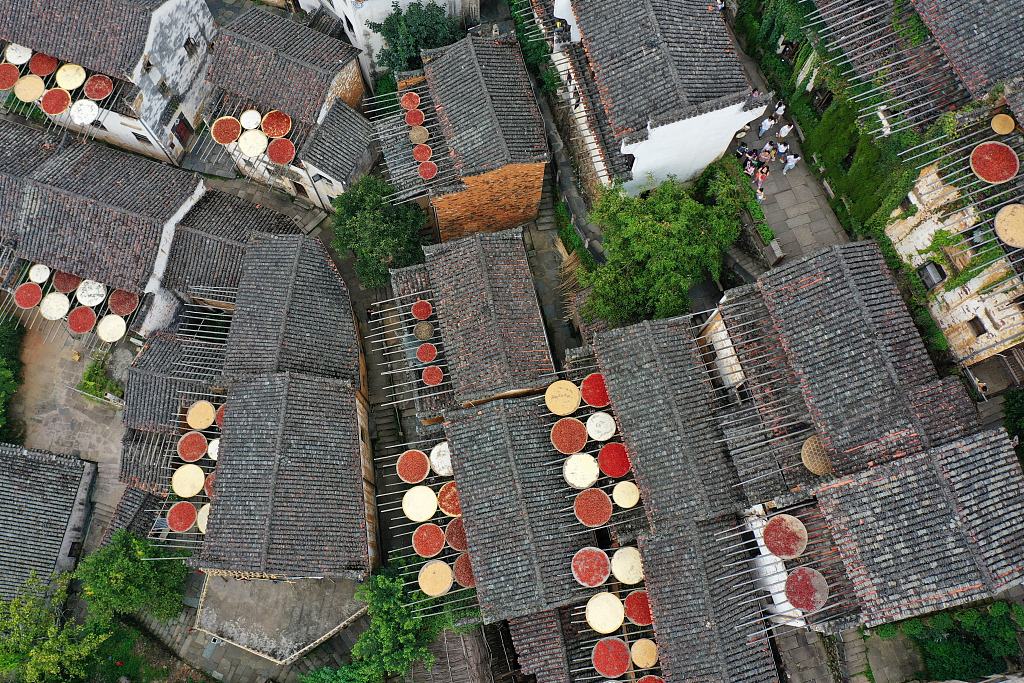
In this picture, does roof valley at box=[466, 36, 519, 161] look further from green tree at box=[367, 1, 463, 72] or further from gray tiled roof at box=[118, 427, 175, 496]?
gray tiled roof at box=[118, 427, 175, 496]

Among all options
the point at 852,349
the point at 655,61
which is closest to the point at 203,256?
the point at 655,61

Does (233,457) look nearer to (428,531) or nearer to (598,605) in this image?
(428,531)

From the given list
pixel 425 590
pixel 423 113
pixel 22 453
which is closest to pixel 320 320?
pixel 423 113

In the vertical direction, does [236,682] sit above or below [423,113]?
below

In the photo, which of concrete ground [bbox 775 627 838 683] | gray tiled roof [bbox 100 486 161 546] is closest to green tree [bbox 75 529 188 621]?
gray tiled roof [bbox 100 486 161 546]

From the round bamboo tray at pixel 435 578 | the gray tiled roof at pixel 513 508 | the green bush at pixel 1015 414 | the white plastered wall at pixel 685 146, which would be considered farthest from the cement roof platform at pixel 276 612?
the green bush at pixel 1015 414

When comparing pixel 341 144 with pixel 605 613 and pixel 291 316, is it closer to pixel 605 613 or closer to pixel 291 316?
pixel 291 316
